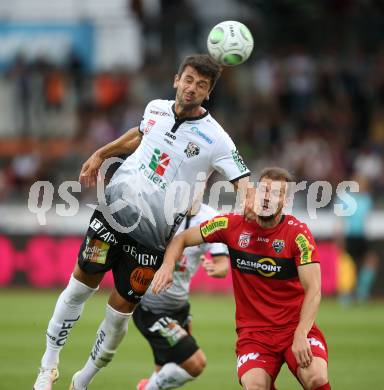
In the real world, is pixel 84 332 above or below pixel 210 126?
below

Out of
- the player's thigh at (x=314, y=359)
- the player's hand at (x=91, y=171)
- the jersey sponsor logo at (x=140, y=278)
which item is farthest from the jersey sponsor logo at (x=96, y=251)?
the player's thigh at (x=314, y=359)

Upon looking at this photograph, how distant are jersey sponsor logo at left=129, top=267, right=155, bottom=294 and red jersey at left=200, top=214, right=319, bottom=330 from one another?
2.48 ft

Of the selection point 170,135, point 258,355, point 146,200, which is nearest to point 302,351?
point 258,355

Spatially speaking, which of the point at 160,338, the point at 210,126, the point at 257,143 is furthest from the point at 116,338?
the point at 257,143

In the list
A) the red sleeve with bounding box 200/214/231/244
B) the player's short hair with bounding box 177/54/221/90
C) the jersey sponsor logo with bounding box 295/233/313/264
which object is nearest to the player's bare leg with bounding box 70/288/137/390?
the red sleeve with bounding box 200/214/231/244

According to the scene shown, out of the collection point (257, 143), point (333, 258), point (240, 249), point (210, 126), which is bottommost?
point (333, 258)

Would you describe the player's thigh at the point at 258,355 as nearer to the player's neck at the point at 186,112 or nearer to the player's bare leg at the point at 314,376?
the player's bare leg at the point at 314,376

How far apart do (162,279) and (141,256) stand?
76cm

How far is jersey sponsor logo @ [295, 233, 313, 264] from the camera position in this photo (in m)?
7.28

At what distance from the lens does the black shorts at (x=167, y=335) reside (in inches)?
351

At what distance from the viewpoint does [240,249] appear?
7.54m

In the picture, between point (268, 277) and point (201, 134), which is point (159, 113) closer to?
point (201, 134)

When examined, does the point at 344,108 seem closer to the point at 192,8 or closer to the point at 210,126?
the point at 192,8

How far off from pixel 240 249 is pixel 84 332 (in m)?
6.92
